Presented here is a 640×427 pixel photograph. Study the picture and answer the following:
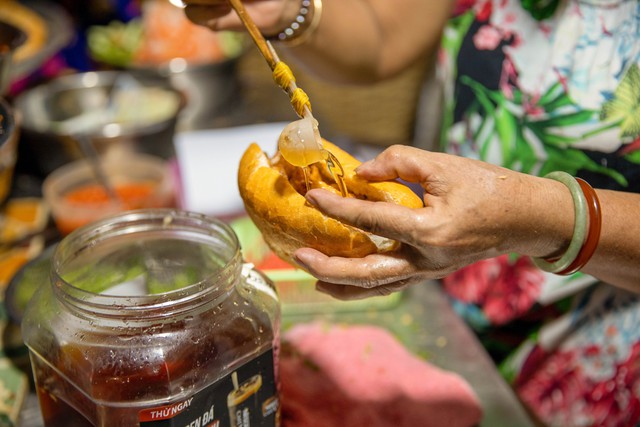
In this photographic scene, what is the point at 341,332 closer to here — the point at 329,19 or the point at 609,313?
the point at 609,313

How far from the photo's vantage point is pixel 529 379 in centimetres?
186

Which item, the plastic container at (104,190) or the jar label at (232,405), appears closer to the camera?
the jar label at (232,405)

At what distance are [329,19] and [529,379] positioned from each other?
122 centimetres

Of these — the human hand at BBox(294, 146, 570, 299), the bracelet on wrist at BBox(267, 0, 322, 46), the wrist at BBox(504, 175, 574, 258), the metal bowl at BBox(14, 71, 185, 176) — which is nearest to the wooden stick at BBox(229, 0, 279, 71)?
the human hand at BBox(294, 146, 570, 299)

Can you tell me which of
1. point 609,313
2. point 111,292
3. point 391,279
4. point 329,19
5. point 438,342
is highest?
point 329,19

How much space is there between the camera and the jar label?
97cm

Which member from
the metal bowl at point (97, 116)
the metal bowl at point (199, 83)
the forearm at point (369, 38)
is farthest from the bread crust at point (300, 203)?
the metal bowl at point (199, 83)

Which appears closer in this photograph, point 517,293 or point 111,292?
point 111,292

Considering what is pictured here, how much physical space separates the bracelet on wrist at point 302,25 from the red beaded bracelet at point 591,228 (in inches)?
35.0

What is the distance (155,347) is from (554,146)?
118 cm

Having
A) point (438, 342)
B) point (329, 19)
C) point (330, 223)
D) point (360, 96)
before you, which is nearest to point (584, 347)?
point (438, 342)

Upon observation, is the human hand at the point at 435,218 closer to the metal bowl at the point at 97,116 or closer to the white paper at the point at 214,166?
the white paper at the point at 214,166

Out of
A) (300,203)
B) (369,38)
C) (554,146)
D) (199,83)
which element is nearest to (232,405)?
(300,203)

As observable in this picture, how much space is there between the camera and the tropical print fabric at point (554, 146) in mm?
1557
